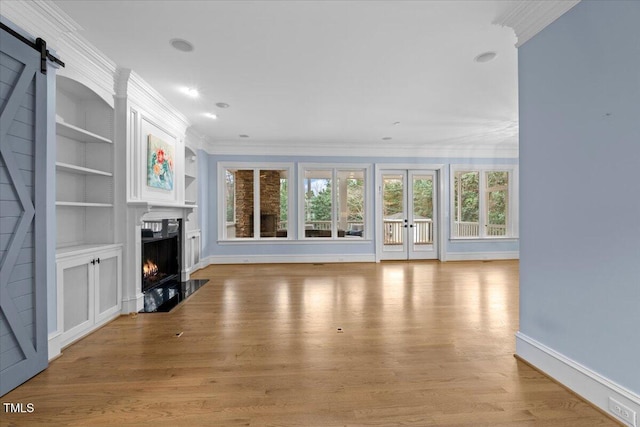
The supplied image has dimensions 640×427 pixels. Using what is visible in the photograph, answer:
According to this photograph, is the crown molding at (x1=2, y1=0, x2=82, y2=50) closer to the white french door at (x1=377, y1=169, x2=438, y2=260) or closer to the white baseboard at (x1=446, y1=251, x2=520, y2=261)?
the white french door at (x1=377, y1=169, x2=438, y2=260)

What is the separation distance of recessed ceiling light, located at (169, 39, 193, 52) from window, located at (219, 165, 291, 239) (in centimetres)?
398

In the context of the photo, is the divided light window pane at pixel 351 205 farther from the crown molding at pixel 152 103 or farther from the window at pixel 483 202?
the crown molding at pixel 152 103

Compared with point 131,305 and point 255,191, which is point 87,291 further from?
point 255,191

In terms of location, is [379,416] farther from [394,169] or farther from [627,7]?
[394,169]

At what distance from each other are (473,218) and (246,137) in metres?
5.67

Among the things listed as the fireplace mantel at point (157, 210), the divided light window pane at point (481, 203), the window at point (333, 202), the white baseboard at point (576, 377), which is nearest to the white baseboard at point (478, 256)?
the divided light window pane at point (481, 203)

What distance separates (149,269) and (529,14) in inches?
198

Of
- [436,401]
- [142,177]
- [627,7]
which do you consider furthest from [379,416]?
[142,177]

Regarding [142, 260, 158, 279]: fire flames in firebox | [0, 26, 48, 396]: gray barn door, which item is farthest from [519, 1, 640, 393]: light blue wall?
[142, 260, 158, 279]: fire flames in firebox

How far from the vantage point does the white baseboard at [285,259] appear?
6570mm

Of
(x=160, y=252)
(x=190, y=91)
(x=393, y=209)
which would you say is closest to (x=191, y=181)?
(x=160, y=252)

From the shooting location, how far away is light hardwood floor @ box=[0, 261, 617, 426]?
170 cm

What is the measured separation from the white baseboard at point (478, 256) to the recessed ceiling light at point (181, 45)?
255 inches

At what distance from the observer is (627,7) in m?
1.57
